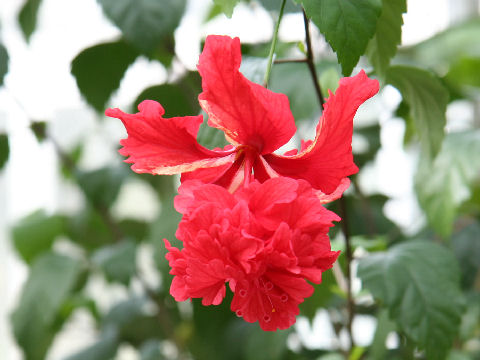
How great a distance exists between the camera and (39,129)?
853mm

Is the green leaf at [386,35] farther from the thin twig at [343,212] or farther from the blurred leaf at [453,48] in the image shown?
the blurred leaf at [453,48]

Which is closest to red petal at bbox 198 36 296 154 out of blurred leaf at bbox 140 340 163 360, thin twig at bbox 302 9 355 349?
thin twig at bbox 302 9 355 349

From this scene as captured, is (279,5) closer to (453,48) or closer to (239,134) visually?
(239,134)

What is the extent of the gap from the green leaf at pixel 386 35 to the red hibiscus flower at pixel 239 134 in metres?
0.15

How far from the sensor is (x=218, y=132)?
385 mm

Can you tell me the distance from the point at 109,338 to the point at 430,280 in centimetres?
64

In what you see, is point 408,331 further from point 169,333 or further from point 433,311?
point 169,333

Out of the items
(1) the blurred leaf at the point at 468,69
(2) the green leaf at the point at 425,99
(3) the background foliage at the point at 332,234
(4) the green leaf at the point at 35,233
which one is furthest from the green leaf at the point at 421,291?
(4) the green leaf at the point at 35,233

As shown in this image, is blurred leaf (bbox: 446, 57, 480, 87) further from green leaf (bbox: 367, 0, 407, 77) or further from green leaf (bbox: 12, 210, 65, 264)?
green leaf (bbox: 12, 210, 65, 264)

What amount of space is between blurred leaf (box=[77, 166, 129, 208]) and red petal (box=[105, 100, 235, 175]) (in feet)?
1.82

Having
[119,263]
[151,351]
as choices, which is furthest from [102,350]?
[119,263]

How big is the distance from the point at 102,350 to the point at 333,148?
2.53 ft

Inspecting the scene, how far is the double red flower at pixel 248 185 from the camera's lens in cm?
26

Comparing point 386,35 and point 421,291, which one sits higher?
point 386,35
